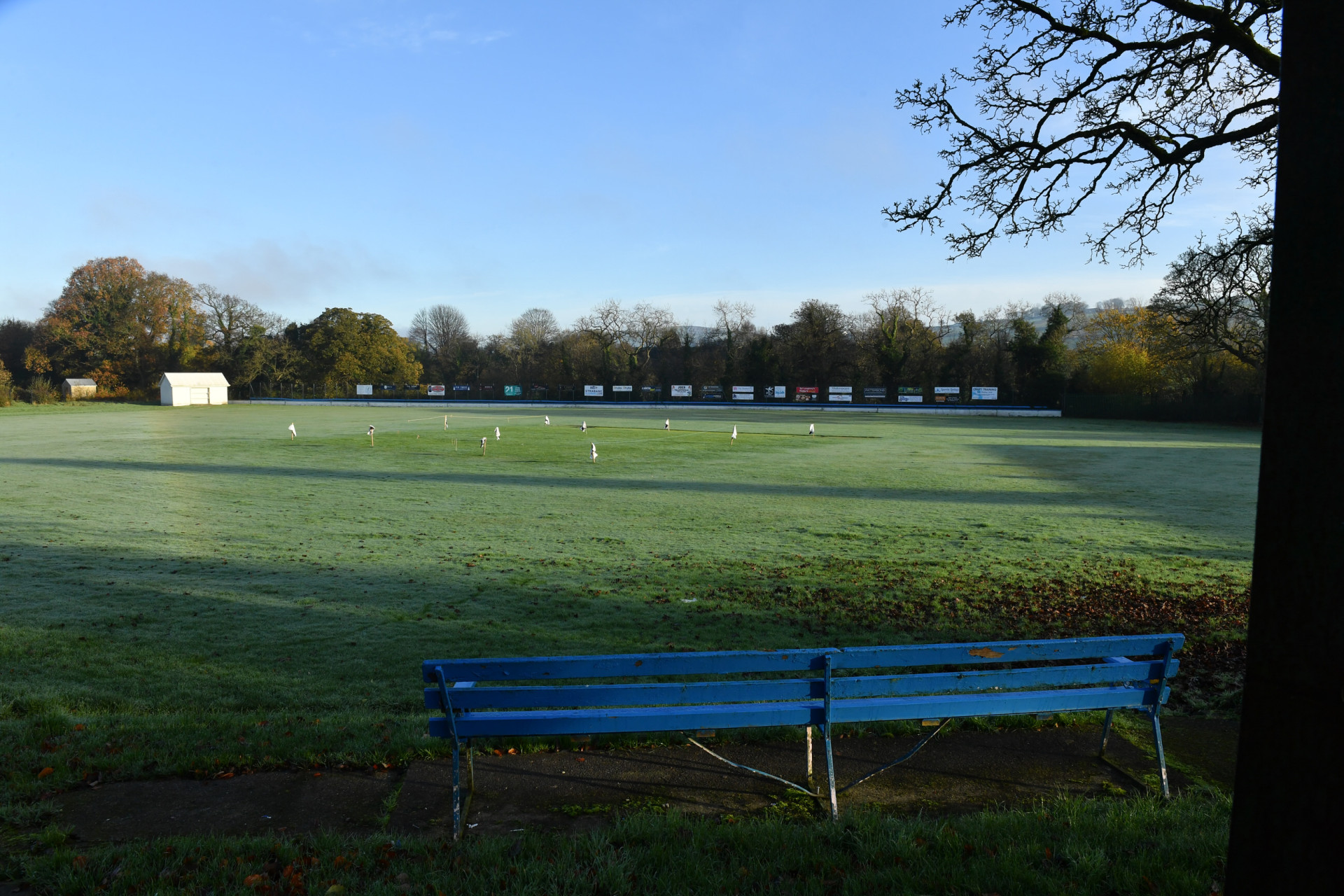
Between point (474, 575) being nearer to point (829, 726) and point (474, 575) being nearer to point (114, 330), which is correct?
point (829, 726)

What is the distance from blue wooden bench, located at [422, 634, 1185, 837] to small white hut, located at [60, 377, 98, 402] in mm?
93091

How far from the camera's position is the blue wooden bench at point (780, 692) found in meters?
4.08

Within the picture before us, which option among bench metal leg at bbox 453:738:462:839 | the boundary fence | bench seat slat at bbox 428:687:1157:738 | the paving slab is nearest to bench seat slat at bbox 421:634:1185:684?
bench seat slat at bbox 428:687:1157:738

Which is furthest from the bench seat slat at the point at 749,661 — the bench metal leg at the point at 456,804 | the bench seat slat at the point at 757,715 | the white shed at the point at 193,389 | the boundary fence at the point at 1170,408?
the white shed at the point at 193,389

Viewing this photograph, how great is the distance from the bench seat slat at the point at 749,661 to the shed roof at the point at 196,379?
84.4 m

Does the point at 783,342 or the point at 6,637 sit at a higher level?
the point at 783,342

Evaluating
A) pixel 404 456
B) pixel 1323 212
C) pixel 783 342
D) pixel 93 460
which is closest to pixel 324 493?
pixel 404 456

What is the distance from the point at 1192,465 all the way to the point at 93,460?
36555 mm

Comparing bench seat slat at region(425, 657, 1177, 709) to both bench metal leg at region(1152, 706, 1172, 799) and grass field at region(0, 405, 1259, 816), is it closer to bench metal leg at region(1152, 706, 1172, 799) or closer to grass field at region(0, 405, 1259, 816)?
bench metal leg at region(1152, 706, 1172, 799)

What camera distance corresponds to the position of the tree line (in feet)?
225

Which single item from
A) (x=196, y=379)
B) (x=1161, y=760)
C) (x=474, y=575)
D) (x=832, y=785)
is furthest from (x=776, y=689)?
(x=196, y=379)

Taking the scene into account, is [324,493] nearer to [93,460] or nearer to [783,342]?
[93,460]

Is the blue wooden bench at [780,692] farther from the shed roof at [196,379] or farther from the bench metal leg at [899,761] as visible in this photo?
the shed roof at [196,379]

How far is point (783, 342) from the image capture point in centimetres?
8412
